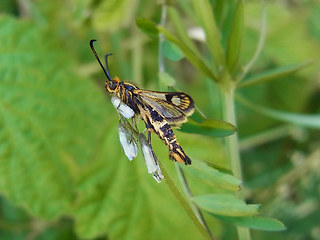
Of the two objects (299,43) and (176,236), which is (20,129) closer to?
(176,236)

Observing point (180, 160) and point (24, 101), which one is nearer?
point (180, 160)

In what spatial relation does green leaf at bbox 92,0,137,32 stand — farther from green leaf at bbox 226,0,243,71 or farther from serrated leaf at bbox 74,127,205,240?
green leaf at bbox 226,0,243,71

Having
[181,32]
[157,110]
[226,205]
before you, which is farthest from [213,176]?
[181,32]

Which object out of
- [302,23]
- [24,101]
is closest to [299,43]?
[302,23]

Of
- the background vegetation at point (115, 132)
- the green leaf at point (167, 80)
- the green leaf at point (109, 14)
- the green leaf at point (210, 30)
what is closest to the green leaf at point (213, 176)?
the background vegetation at point (115, 132)

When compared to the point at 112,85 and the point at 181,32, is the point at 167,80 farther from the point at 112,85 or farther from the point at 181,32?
the point at 181,32

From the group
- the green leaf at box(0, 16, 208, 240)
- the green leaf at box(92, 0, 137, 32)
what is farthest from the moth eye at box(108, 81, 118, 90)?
the green leaf at box(92, 0, 137, 32)

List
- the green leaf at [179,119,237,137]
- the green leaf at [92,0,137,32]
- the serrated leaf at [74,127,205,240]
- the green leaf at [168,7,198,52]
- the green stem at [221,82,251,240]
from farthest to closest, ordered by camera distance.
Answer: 1. the green leaf at [92,0,137,32]
2. the serrated leaf at [74,127,205,240]
3. the green leaf at [168,7,198,52]
4. the green stem at [221,82,251,240]
5. the green leaf at [179,119,237,137]
